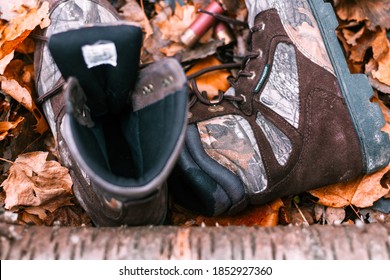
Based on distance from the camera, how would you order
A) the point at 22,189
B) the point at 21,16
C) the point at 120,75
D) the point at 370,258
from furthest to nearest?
the point at 21,16 < the point at 22,189 < the point at 120,75 < the point at 370,258

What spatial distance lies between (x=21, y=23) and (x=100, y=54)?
29.7 inches

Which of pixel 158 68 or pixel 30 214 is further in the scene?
pixel 30 214

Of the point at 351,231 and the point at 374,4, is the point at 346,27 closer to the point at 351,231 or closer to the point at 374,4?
the point at 374,4

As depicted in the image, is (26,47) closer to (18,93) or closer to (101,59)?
(18,93)

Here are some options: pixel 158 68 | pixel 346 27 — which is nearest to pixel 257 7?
pixel 346 27

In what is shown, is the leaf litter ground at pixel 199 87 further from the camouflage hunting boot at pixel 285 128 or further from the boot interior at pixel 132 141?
the boot interior at pixel 132 141

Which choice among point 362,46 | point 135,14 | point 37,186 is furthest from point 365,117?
point 37,186

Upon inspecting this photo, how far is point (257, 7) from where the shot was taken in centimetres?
209

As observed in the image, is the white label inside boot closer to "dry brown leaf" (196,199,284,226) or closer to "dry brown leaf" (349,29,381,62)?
"dry brown leaf" (196,199,284,226)

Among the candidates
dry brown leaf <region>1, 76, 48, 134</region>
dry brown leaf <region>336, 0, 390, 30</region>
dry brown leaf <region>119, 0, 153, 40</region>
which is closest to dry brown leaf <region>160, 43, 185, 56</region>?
dry brown leaf <region>119, 0, 153, 40</region>

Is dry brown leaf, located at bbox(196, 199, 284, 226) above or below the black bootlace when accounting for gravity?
below

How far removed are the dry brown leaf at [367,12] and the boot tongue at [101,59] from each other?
1250mm

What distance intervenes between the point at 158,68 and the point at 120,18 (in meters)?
0.89

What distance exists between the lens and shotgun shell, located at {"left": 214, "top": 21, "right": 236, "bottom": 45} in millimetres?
2309
